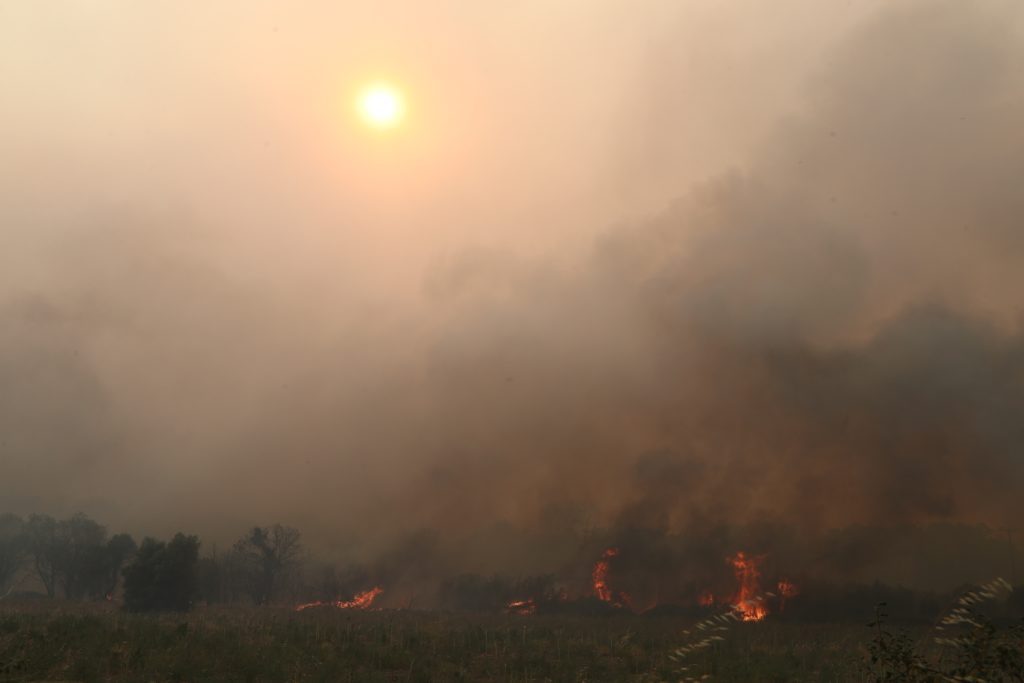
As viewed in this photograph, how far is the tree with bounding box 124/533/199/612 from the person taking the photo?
72750 millimetres

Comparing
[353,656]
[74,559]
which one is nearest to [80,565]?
[74,559]

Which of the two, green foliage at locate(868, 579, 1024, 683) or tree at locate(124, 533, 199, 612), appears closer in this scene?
green foliage at locate(868, 579, 1024, 683)

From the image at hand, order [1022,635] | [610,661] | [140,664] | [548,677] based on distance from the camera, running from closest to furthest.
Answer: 1. [1022,635]
2. [140,664]
3. [548,677]
4. [610,661]

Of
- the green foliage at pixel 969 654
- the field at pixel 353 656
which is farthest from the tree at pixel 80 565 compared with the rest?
the green foliage at pixel 969 654

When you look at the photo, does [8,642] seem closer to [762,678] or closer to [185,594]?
[762,678]

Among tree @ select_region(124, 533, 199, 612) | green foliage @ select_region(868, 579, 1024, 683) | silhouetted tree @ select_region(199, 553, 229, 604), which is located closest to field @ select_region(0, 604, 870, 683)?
green foliage @ select_region(868, 579, 1024, 683)

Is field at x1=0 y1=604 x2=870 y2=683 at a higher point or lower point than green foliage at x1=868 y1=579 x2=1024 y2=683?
lower

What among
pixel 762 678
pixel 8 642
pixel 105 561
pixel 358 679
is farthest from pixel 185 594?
pixel 762 678

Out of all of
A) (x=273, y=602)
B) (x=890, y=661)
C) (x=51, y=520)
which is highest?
(x=51, y=520)

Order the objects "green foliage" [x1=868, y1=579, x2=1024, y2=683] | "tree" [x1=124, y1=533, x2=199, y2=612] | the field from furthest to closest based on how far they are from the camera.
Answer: "tree" [x1=124, y1=533, x2=199, y2=612] → the field → "green foliage" [x1=868, y1=579, x2=1024, y2=683]

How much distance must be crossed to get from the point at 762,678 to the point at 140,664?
31.6 meters

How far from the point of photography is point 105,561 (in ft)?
338

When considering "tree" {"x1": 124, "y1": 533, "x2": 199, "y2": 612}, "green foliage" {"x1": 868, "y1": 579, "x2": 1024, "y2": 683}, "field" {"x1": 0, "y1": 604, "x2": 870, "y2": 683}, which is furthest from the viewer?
"tree" {"x1": 124, "y1": 533, "x2": 199, "y2": 612}

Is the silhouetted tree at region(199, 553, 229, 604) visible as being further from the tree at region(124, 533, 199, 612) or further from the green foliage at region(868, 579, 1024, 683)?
the green foliage at region(868, 579, 1024, 683)
